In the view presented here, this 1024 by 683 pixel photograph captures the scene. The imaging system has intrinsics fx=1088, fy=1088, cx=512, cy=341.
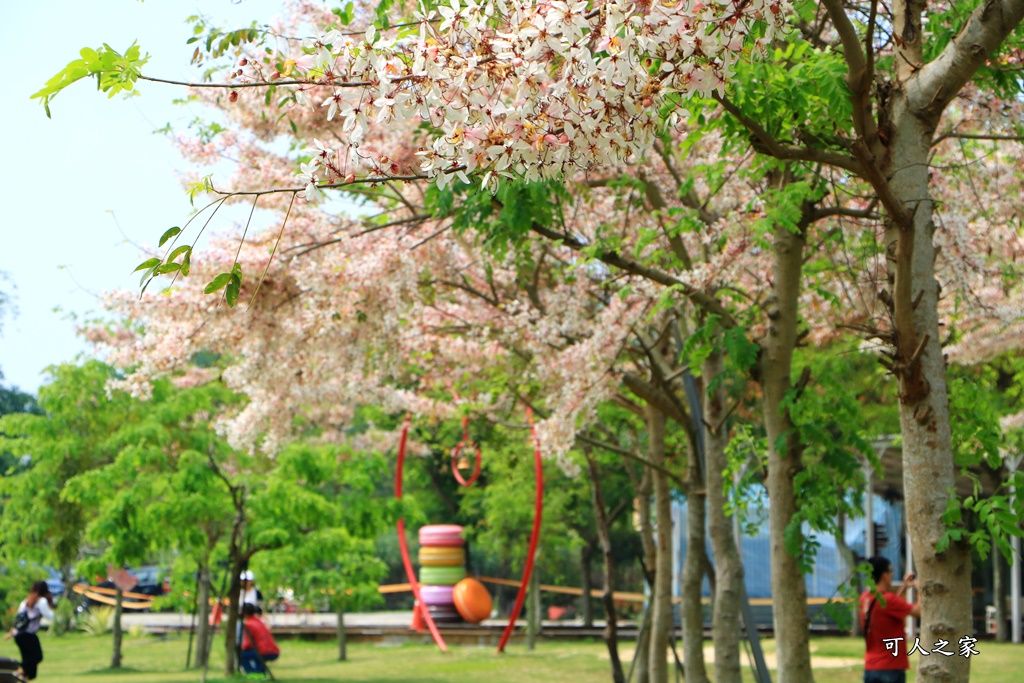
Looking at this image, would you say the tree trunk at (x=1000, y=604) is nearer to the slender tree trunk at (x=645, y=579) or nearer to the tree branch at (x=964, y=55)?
the slender tree trunk at (x=645, y=579)

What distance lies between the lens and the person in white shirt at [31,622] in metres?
11.5

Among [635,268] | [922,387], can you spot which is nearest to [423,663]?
[635,268]

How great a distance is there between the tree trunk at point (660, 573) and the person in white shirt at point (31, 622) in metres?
6.27

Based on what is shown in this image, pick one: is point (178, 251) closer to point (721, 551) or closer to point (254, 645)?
point (721, 551)

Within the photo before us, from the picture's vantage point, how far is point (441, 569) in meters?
24.3

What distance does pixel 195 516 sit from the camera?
1323 cm

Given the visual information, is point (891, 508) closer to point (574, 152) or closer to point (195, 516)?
point (195, 516)

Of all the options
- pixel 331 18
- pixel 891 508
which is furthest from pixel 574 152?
pixel 891 508

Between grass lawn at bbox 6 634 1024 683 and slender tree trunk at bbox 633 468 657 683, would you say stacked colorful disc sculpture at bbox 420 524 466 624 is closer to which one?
grass lawn at bbox 6 634 1024 683

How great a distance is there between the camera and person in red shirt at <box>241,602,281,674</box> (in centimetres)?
1430

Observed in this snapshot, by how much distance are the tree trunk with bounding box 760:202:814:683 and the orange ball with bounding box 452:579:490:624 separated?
1723cm

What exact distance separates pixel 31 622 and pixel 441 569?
44.1 feet

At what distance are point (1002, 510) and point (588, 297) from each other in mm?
6416

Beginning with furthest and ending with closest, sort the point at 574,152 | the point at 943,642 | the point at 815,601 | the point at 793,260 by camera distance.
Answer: the point at 815,601
the point at 793,260
the point at 943,642
the point at 574,152
